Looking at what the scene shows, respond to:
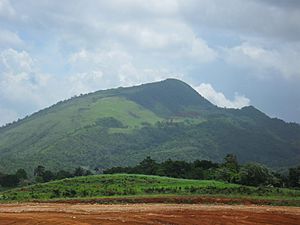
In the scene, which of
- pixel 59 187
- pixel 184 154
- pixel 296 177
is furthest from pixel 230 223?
pixel 184 154

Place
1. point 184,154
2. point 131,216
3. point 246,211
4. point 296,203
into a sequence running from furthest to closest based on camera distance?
point 184,154 < point 296,203 < point 246,211 < point 131,216

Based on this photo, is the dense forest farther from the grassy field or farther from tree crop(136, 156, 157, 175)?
the grassy field

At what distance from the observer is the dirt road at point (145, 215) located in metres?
27.9

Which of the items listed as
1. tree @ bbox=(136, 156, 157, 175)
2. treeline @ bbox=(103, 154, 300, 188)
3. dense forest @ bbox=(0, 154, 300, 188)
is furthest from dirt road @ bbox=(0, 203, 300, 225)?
tree @ bbox=(136, 156, 157, 175)

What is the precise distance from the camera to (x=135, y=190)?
49.3 meters

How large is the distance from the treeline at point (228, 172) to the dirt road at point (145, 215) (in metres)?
24.8

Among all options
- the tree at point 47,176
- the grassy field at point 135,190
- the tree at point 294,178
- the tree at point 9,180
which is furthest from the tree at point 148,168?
the tree at point 294,178

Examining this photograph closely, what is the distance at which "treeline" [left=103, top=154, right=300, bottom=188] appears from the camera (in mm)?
62000

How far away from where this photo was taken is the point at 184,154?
632ft

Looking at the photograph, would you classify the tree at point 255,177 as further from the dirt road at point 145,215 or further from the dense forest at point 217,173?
the dirt road at point 145,215

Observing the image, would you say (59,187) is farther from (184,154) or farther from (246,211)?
(184,154)

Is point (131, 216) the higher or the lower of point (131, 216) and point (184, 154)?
Result: the lower

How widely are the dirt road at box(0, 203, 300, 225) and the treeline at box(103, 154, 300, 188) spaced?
81.3 ft

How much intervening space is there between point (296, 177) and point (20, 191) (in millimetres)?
38024
